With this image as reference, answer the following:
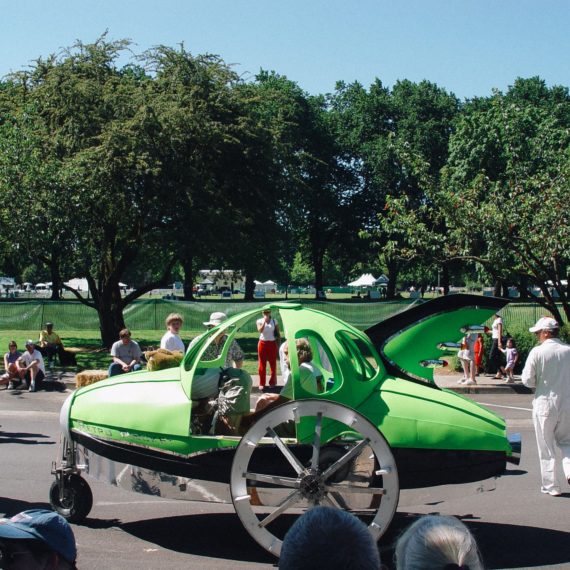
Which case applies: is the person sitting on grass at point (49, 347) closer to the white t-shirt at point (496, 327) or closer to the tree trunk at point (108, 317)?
the tree trunk at point (108, 317)

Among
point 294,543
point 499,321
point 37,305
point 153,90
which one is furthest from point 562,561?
point 37,305

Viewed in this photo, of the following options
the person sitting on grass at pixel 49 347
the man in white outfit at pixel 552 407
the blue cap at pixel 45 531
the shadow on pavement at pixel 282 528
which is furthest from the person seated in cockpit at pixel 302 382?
the person sitting on grass at pixel 49 347

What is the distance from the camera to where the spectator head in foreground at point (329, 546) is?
7.36 feet

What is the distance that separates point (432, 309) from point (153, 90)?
74.2 feet

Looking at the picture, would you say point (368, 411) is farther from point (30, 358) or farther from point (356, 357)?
point (30, 358)

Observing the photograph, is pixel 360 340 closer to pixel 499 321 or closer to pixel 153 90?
pixel 499 321

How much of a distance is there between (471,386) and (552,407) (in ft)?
33.0

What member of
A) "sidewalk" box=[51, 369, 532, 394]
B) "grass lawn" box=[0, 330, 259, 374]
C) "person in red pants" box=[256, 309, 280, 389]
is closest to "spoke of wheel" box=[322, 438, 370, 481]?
"sidewalk" box=[51, 369, 532, 394]

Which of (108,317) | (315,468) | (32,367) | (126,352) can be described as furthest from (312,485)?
(108,317)

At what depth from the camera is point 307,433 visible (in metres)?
6.74

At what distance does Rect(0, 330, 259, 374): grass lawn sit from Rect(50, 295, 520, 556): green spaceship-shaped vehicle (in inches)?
578

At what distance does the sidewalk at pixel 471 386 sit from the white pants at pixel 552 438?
920 centimetres

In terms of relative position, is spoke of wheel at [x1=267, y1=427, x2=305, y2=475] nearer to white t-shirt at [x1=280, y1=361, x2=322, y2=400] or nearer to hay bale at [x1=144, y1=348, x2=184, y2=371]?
white t-shirt at [x1=280, y1=361, x2=322, y2=400]

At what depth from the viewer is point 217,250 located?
27375 millimetres
